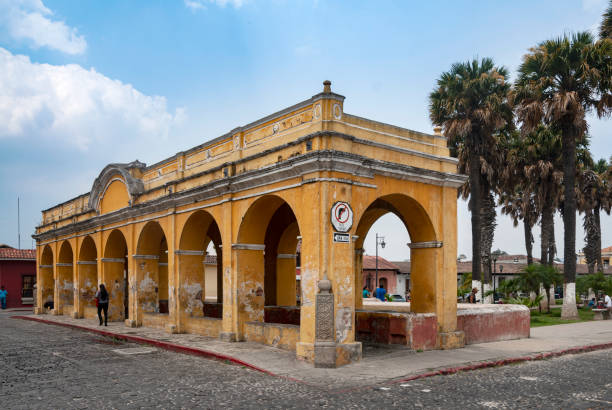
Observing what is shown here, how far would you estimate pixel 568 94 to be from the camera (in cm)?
2069

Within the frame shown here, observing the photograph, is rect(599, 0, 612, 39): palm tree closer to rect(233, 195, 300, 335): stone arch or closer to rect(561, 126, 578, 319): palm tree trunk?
rect(561, 126, 578, 319): palm tree trunk

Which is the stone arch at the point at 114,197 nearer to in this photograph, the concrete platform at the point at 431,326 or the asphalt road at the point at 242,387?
the asphalt road at the point at 242,387

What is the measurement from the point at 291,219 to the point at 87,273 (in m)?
11.4

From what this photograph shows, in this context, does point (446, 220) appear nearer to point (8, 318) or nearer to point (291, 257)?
point (291, 257)

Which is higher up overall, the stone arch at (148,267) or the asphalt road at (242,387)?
the stone arch at (148,267)

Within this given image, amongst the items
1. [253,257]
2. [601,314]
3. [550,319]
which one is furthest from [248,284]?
[601,314]

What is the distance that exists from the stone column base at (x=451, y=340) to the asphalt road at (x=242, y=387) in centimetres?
187

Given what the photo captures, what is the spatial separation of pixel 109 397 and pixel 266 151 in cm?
632

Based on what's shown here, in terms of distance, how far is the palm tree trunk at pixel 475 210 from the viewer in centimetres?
2245

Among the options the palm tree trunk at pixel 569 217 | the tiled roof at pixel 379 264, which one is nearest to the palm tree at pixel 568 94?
the palm tree trunk at pixel 569 217

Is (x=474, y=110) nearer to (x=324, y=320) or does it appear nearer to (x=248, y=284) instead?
(x=248, y=284)

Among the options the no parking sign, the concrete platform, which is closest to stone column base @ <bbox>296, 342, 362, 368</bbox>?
the concrete platform

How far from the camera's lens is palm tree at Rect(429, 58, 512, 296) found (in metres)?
22.9

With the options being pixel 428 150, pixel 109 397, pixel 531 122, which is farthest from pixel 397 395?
pixel 531 122
